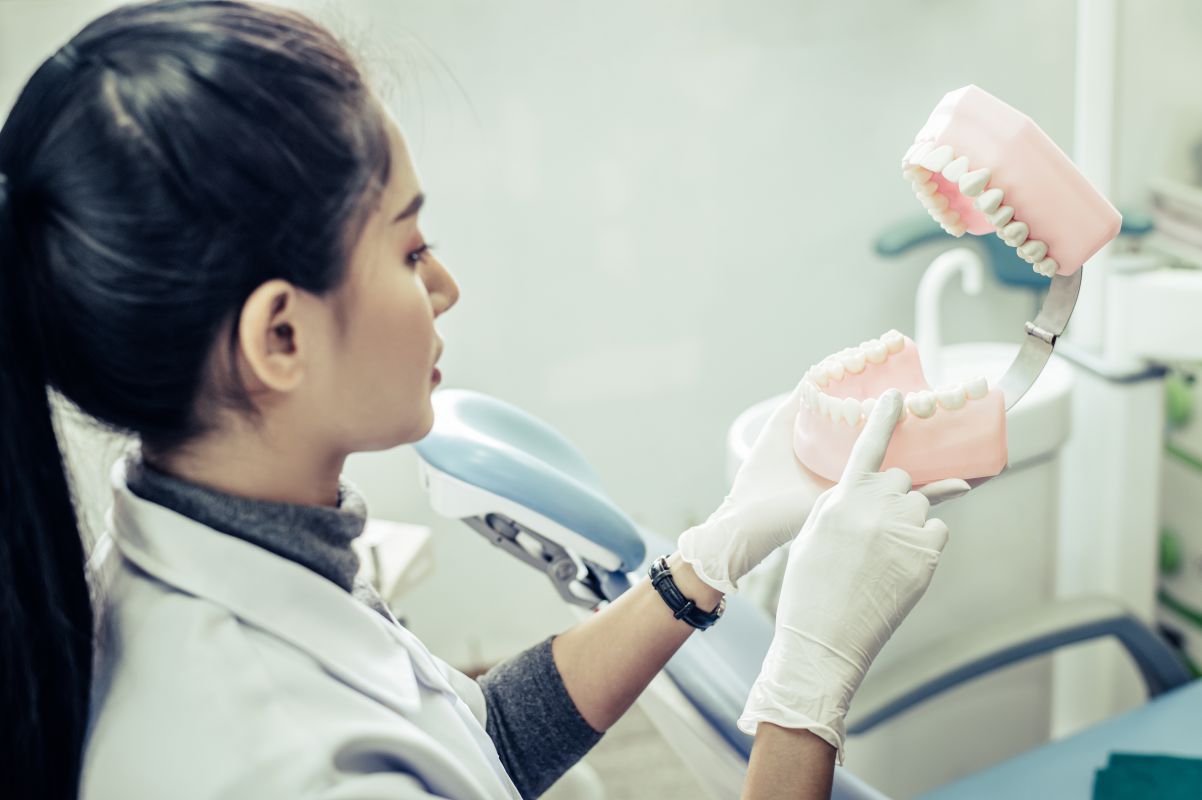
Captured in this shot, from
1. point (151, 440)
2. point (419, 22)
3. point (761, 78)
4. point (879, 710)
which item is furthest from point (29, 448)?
point (761, 78)

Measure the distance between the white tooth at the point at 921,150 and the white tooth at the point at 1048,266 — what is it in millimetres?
134

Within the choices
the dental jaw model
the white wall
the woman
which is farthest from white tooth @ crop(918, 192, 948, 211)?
the white wall

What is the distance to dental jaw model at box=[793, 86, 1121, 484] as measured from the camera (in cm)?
86

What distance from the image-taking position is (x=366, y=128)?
735 millimetres

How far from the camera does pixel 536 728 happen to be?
1.04 meters

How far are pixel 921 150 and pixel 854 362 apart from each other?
0.24m

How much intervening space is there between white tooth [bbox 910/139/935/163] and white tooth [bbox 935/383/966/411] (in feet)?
0.65

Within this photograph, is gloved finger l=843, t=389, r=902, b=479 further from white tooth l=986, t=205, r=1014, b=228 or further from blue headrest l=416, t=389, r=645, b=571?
blue headrest l=416, t=389, r=645, b=571

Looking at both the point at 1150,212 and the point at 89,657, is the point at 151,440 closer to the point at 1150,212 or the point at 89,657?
the point at 89,657

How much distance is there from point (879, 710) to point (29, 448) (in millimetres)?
1170

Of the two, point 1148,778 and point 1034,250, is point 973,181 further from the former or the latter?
point 1148,778

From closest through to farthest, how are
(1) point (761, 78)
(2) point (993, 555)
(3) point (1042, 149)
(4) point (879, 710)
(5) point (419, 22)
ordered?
(3) point (1042, 149) → (4) point (879, 710) → (2) point (993, 555) → (5) point (419, 22) → (1) point (761, 78)

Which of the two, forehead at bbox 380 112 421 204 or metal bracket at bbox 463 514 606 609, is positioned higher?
forehead at bbox 380 112 421 204

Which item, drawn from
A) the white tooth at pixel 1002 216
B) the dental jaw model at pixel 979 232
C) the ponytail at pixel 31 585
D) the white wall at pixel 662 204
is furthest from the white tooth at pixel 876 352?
the white wall at pixel 662 204
